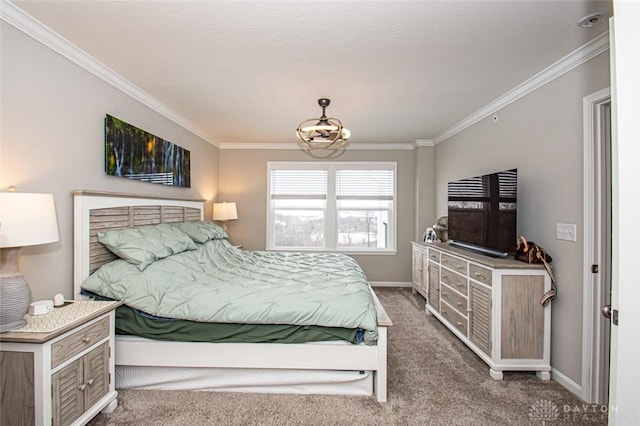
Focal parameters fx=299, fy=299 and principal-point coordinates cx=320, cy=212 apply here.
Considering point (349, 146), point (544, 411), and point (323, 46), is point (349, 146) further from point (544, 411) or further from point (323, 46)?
point (544, 411)

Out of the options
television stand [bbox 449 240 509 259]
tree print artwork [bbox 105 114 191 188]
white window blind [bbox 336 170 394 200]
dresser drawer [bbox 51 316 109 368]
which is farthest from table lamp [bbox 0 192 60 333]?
white window blind [bbox 336 170 394 200]

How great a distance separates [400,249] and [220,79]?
3881 millimetres

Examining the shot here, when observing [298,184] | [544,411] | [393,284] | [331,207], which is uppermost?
[298,184]

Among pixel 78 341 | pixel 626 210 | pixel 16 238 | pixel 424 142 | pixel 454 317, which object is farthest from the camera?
pixel 424 142

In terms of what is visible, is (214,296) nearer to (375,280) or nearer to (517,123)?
(517,123)

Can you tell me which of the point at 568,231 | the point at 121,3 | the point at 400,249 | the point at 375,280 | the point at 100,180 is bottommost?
the point at 375,280

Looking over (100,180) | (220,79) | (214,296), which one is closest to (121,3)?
(220,79)

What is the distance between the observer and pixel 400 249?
17.1ft

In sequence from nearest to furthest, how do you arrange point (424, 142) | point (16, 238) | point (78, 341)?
point (16, 238)
point (78, 341)
point (424, 142)

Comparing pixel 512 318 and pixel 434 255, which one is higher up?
pixel 434 255

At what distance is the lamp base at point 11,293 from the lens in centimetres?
151

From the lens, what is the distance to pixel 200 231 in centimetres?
341

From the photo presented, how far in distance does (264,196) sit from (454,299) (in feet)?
11.2

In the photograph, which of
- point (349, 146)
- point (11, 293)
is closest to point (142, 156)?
point (11, 293)
